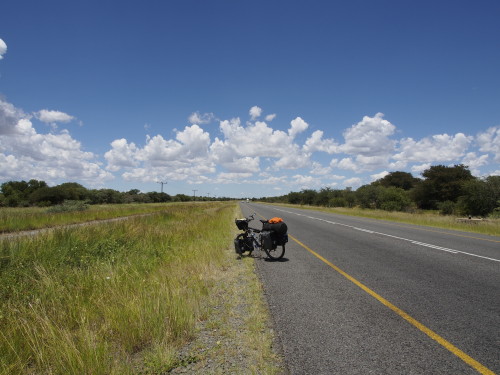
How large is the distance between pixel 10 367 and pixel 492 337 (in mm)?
5480

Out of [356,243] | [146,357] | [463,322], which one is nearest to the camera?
[146,357]

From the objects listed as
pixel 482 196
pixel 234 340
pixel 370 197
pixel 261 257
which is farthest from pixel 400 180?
pixel 234 340

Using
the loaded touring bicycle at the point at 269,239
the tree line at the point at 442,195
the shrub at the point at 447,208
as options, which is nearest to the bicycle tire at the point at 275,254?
the loaded touring bicycle at the point at 269,239

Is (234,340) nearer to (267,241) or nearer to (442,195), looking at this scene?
(267,241)

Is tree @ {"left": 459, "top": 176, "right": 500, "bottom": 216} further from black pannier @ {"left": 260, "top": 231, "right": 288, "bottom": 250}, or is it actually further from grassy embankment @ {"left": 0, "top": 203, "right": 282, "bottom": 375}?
grassy embankment @ {"left": 0, "top": 203, "right": 282, "bottom": 375}

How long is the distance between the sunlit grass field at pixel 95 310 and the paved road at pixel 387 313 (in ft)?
4.68

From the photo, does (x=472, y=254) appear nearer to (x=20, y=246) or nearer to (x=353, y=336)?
(x=353, y=336)

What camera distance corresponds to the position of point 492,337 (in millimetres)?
3432

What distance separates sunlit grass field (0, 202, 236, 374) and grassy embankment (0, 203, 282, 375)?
0.03ft

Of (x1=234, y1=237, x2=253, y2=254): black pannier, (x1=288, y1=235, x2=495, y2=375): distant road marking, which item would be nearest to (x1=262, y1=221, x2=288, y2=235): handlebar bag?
(x1=234, y1=237, x2=253, y2=254): black pannier

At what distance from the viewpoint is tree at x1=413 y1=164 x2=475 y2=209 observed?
177 ft

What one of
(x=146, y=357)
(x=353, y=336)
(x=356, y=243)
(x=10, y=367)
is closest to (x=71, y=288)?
(x=10, y=367)

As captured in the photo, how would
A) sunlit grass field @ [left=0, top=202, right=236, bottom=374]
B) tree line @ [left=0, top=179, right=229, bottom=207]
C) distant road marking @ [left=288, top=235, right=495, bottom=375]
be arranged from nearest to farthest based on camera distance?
distant road marking @ [left=288, top=235, right=495, bottom=375]
sunlit grass field @ [left=0, top=202, right=236, bottom=374]
tree line @ [left=0, top=179, right=229, bottom=207]

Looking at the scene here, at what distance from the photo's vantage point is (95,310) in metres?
4.27
